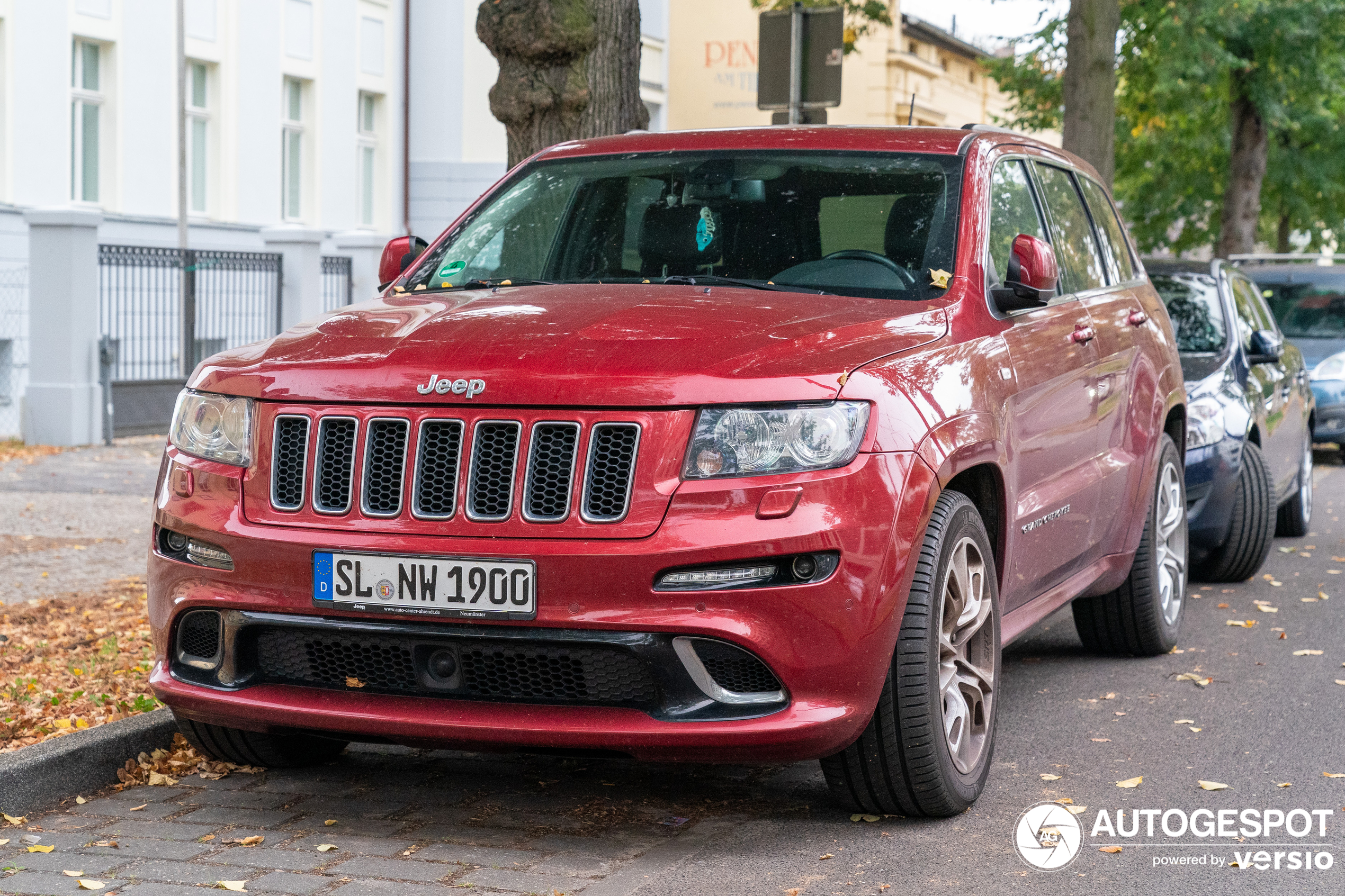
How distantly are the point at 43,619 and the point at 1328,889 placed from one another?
5.11 meters

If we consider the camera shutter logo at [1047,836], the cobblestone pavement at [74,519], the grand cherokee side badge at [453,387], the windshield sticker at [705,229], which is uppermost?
the windshield sticker at [705,229]

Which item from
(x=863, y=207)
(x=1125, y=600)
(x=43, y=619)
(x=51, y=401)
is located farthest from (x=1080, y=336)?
(x=51, y=401)

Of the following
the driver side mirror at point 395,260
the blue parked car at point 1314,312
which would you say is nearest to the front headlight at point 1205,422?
the driver side mirror at point 395,260

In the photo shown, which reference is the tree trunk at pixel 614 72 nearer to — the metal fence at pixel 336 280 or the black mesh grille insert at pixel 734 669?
the black mesh grille insert at pixel 734 669

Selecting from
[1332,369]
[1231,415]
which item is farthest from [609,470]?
[1332,369]

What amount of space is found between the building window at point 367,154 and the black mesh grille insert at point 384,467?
74.0ft

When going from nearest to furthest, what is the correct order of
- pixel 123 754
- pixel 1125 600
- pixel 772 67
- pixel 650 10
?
pixel 123 754
pixel 1125 600
pixel 772 67
pixel 650 10

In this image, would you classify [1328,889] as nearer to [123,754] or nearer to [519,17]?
[123,754]

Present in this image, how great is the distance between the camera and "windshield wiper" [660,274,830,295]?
4.89 metres

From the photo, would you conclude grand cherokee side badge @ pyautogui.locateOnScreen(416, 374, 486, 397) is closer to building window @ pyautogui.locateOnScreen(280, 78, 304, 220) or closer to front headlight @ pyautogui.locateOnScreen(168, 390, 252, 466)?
front headlight @ pyautogui.locateOnScreen(168, 390, 252, 466)

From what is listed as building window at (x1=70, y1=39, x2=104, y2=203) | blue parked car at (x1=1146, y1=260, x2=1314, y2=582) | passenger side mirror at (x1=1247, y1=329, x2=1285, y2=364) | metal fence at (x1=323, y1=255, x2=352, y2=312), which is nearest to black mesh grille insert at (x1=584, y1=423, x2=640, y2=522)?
blue parked car at (x1=1146, y1=260, x2=1314, y2=582)

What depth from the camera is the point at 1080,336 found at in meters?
5.71

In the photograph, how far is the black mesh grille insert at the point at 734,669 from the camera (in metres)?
3.93
